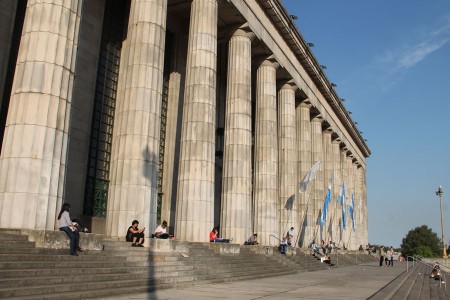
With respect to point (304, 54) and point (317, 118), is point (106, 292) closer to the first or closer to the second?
point (304, 54)

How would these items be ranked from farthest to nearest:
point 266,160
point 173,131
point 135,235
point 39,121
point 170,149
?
point 266,160 < point 173,131 < point 170,149 < point 135,235 < point 39,121

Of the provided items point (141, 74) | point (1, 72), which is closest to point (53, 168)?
point (141, 74)

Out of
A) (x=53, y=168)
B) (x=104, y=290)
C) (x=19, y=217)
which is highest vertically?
(x=53, y=168)

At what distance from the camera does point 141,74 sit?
18.6m

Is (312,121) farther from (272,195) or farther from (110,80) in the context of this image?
(110,80)

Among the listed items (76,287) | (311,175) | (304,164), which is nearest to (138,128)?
(76,287)

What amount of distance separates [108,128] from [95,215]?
5.23 meters

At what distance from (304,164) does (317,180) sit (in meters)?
4.02

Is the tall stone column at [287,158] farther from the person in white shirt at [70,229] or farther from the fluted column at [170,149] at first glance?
the person in white shirt at [70,229]

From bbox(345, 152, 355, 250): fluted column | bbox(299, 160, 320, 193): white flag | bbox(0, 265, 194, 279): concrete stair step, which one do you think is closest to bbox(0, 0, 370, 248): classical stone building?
bbox(0, 265, 194, 279): concrete stair step

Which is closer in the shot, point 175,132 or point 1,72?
point 1,72

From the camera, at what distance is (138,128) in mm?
18094

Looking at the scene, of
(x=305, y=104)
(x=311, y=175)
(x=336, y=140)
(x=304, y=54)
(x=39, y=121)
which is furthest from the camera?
(x=336, y=140)

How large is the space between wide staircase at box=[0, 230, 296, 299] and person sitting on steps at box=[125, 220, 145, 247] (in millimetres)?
412
